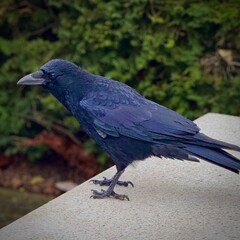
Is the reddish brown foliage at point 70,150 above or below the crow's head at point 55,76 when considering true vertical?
below

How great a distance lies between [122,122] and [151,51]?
2.25 metres

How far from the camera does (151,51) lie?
223 inches

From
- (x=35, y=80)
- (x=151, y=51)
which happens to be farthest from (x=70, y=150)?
(x=35, y=80)

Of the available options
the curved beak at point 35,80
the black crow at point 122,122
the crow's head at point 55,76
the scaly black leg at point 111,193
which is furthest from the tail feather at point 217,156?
the curved beak at point 35,80

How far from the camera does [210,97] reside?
18.6ft

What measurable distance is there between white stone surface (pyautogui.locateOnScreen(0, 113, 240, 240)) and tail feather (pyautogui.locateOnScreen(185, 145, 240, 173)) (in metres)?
0.24

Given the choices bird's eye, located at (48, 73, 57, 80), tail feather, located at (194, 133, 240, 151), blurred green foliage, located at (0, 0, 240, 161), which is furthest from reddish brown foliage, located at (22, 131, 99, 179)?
tail feather, located at (194, 133, 240, 151)

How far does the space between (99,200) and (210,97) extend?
7.88 ft

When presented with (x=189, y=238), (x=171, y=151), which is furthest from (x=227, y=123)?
(x=189, y=238)

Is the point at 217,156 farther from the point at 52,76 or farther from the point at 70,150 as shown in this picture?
the point at 70,150

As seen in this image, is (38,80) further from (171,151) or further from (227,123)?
(227,123)

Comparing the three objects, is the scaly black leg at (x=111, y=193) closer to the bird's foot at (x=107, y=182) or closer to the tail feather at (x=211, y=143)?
the bird's foot at (x=107, y=182)

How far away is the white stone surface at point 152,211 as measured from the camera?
121 inches

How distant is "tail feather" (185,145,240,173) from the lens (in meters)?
3.30
